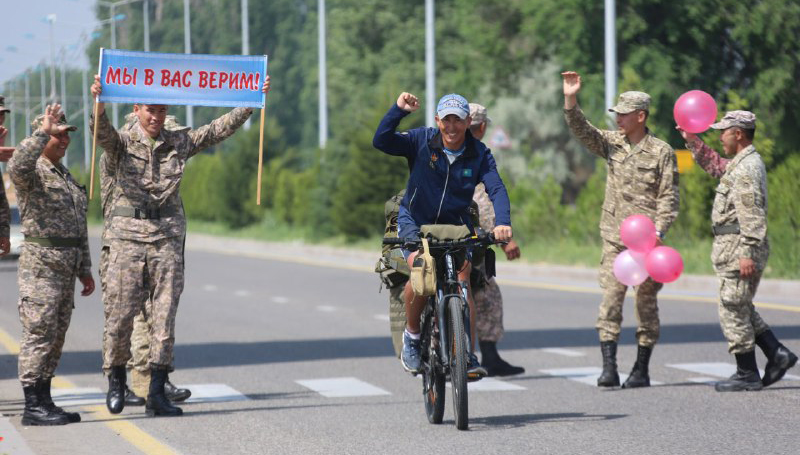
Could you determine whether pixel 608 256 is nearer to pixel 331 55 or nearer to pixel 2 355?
pixel 2 355

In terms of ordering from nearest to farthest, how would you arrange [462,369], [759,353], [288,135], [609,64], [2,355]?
[462,369]
[759,353]
[2,355]
[609,64]
[288,135]

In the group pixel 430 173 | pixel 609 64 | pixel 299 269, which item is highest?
pixel 609 64

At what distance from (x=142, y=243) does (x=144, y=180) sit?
39 cm

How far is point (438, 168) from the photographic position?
28.5ft

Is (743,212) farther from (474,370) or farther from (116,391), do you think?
(116,391)

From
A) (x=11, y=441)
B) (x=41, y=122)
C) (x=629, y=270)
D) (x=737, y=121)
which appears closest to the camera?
(x=11, y=441)

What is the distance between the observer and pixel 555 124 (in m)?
56.7

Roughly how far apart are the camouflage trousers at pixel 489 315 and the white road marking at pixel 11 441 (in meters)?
3.99

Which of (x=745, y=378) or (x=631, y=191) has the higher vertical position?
(x=631, y=191)

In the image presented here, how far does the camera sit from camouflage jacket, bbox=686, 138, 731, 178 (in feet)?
35.0

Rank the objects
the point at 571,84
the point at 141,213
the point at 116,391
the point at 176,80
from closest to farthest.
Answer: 1. the point at 141,213
2. the point at 116,391
3. the point at 176,80
4. the point at 571,84

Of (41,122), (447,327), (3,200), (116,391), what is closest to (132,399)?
(116,391)

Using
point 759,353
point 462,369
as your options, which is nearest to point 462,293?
point 462,369

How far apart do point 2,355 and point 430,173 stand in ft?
20.3
